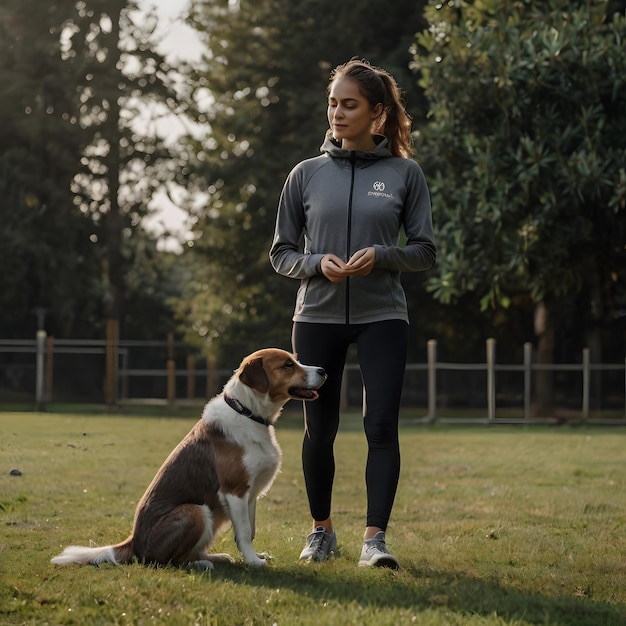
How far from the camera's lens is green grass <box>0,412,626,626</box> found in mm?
4789

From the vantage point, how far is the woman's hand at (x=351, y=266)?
5895mm

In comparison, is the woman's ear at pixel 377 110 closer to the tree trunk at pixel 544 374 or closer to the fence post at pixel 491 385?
the fence post at pixel 491 385

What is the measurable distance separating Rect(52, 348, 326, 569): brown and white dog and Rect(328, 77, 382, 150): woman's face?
130cm

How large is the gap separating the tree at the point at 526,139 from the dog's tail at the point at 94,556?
1510cm

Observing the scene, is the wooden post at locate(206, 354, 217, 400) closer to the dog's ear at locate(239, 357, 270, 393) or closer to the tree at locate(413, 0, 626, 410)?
the tree at locate(413, 0, 626, 410)

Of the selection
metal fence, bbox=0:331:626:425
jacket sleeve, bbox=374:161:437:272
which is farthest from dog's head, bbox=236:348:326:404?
metal fence, bbox=0:331:626:425

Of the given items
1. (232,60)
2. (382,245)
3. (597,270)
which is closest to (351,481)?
(382,245)

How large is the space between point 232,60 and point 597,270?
52.7 feet

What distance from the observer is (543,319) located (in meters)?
28.2

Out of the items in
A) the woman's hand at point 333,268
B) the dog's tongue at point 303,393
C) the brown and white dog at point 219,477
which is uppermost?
the woman's hand at point 333,268

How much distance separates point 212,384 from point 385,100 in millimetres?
24332

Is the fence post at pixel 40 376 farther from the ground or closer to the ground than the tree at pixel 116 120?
closer to the ground

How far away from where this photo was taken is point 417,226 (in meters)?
6.23

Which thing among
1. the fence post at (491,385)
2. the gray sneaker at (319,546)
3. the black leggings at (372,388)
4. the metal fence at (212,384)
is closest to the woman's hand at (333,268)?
the black leggings at (372,388)
